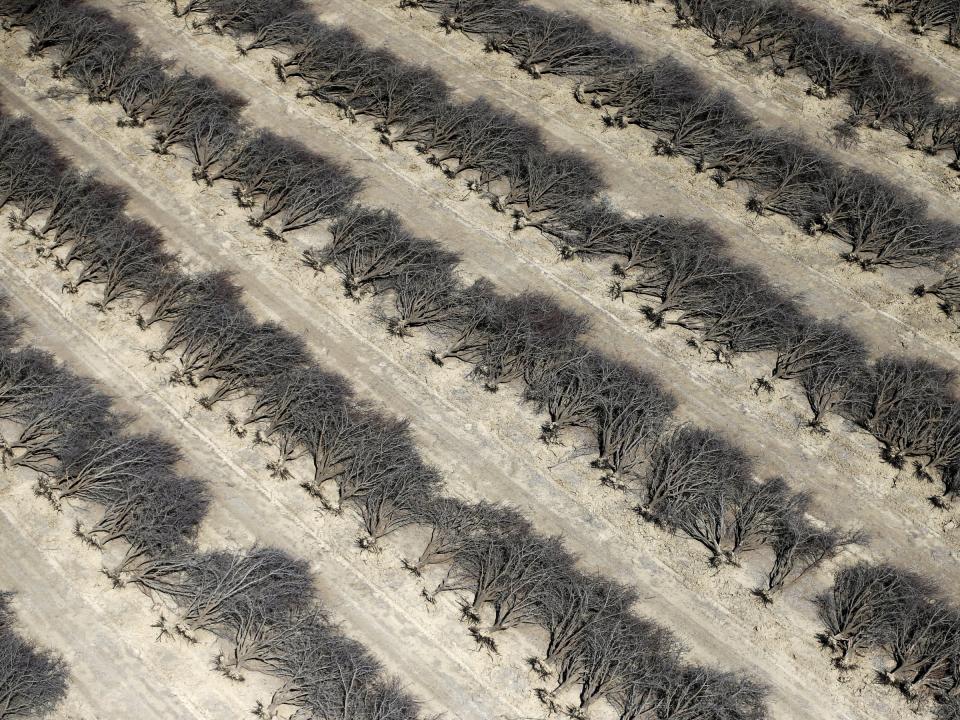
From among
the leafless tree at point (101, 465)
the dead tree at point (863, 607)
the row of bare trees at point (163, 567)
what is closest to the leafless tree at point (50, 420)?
the row of bare trees at point (163, 567)

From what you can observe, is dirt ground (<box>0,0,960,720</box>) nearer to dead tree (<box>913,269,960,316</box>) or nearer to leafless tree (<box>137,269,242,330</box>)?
leafless tree (<box>137,269,242,330</box>)

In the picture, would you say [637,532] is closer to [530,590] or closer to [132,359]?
[530,590]

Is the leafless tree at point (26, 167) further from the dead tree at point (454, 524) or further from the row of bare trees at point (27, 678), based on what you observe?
the dead tree at point (454, 524)

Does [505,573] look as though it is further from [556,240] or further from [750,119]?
[750,119]

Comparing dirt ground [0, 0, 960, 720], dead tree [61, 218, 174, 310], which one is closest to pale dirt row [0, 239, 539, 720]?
dirt ground [0, 0, 960, 720]

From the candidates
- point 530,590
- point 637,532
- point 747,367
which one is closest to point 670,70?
point 747,367

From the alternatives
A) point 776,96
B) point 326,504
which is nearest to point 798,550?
point 326,504
